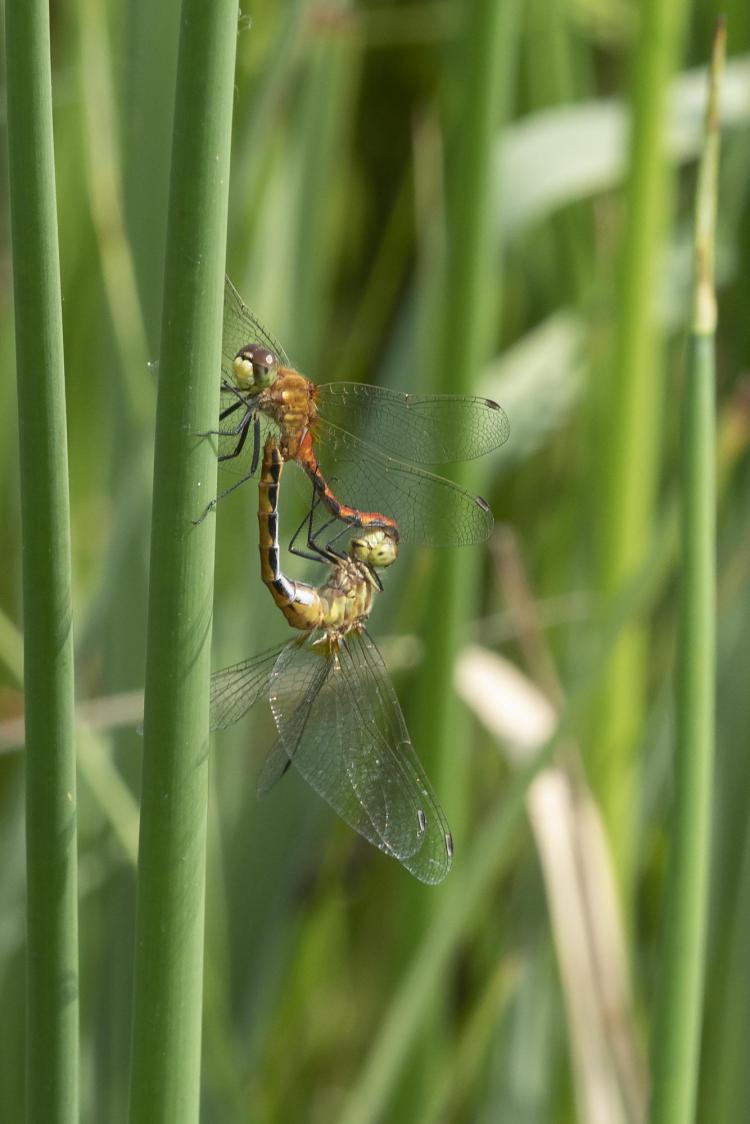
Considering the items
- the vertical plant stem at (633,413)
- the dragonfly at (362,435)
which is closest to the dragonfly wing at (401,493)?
the dragonfly at (362,435)

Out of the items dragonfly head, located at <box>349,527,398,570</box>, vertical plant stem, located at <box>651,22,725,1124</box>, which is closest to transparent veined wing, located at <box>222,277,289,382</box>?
dragonfly head, located at <box>349,527,398,570</box>

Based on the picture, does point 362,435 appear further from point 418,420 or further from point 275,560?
point 275,560

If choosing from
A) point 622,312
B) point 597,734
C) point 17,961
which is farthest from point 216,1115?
point 622,312

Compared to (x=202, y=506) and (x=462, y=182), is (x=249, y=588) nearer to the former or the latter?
(x=462, y=182)

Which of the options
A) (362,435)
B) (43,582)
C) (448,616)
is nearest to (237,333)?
(362,435)

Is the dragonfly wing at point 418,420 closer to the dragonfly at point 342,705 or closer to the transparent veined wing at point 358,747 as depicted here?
the dragonfly at point 342,705

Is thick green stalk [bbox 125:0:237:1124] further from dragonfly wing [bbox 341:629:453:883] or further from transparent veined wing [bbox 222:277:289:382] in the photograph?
transparent veined wing [bbox 222:277:289:382]
